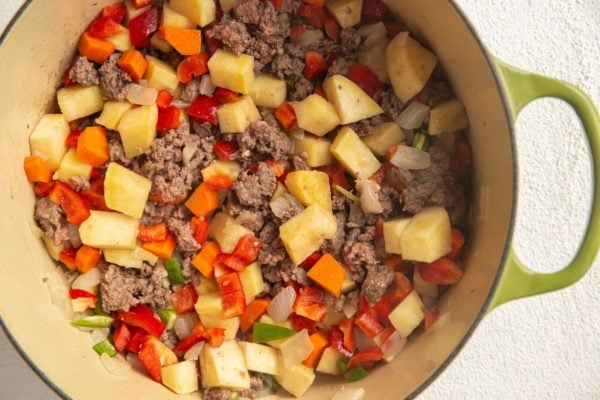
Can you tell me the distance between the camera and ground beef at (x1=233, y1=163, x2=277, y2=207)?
224 centimetres

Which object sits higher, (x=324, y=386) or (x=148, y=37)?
(x=148, y=37)

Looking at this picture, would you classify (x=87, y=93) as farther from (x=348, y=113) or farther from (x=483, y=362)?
(x=483, y=362)

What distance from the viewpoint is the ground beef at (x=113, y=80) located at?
86.0 inches

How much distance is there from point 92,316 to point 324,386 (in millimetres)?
773

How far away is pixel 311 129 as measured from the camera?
2262mm

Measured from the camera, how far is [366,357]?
226 cm

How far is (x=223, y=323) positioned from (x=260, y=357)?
162mm

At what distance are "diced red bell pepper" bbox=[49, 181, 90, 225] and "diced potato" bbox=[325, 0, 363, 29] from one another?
985 mm

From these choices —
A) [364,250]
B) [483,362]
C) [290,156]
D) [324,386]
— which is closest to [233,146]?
[290,156]

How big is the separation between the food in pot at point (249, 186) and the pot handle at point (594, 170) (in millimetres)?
346

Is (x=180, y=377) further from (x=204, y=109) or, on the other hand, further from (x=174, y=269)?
(x=204, y=109)

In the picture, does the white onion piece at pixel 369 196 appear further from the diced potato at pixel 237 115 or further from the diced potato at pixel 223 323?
the diced potato at pixel 223 323

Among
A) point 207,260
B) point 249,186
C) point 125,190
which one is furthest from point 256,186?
point 125,190

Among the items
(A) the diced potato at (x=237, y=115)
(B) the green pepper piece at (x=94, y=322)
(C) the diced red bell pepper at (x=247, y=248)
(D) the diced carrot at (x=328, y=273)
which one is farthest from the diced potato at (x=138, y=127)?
(D) the diced carrot at (x=328, y=273)
